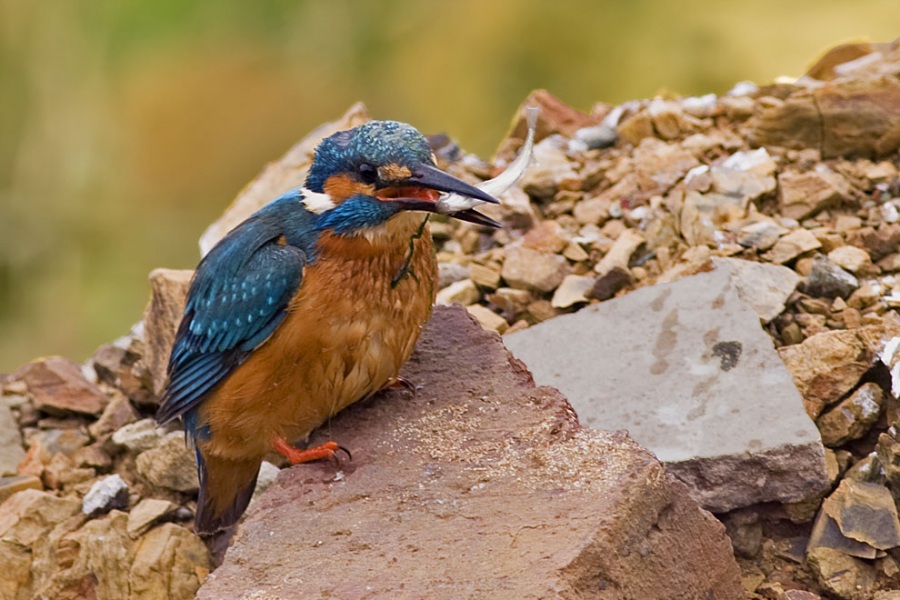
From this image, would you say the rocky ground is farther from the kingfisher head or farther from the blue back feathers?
the kingfisher head

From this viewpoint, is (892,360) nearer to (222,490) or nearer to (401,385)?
(401,385)

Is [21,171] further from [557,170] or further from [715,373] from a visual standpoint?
[715,373]

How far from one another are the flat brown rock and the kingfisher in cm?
16

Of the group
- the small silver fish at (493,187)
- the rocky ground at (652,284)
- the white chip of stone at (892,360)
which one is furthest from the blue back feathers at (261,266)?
the white chip of stone at (892,360)

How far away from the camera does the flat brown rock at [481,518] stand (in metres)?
2.61

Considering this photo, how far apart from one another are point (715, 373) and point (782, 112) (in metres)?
1.45

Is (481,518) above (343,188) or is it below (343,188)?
below

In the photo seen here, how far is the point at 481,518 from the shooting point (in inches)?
110

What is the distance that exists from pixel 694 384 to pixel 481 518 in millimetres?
1105

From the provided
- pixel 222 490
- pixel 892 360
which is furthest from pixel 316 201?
pixel 892 360

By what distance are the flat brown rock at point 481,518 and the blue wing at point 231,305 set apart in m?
0.33

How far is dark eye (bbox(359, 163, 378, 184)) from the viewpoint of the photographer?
10.1 ft

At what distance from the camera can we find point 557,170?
5.04m

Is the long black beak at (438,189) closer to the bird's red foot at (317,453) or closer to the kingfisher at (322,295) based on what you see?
the kingfisher at (322,295)
